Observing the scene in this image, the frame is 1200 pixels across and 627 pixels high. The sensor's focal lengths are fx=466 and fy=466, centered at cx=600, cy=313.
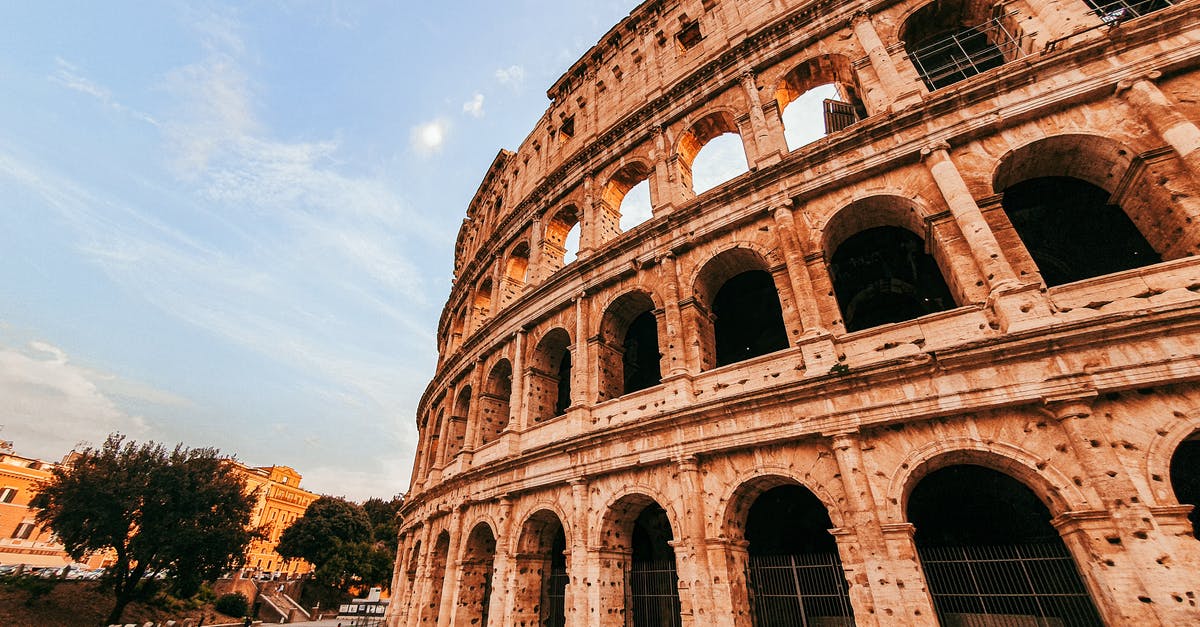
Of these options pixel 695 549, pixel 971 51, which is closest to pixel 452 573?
pixel 695 549

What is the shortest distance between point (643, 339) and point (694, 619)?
7295mm

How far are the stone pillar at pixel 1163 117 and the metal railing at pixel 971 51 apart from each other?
206 centimetres

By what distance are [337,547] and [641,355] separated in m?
31.3

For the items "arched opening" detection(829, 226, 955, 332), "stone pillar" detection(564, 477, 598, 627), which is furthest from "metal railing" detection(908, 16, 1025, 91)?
"stone pillar" detection(564, 477, 598, 627)

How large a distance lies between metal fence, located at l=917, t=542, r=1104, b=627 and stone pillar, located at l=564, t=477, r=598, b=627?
5.26 metres

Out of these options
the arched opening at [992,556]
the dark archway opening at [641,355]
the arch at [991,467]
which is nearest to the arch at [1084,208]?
the arch at [991,467]

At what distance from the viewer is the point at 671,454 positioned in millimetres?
7984

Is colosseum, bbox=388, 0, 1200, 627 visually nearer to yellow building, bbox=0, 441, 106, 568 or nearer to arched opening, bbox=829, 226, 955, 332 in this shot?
arched opening, bbox=829, 226, 955, 332

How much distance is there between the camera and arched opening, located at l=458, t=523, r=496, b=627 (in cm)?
1080

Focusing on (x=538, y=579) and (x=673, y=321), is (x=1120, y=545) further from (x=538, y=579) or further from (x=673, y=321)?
(x=538, y=579)

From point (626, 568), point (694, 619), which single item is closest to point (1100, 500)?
point (694, 619)

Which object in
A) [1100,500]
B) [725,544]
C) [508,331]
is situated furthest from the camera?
[508,331]

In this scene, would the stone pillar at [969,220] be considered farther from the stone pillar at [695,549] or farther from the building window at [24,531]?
the building window at [24,531]

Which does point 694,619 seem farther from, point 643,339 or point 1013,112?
point 1013,112
